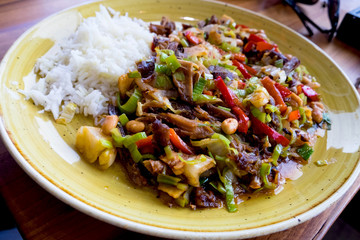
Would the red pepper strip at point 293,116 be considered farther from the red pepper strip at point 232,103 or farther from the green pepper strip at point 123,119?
the green pepper strip at point 123,119

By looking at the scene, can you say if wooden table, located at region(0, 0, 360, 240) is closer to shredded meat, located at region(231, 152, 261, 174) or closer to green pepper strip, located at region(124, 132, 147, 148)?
shredded meat, located at region(231, 152, 261, 174)

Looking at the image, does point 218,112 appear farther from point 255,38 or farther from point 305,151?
point 255,38

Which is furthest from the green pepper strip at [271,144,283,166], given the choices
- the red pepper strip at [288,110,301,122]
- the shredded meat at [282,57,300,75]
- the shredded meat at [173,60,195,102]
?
the shredded meat at [282,57,300,75]

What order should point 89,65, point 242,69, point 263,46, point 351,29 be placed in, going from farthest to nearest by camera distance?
point 351,29 < point 263,46 < point 242,69 < point 89,65

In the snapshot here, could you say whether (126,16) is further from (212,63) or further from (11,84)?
(11,84)

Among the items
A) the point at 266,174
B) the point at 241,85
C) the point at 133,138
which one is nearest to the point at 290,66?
the point at 241,85

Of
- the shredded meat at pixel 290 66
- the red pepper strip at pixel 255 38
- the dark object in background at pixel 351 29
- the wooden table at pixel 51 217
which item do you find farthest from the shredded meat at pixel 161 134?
the dark object in background at pixel 351 29
